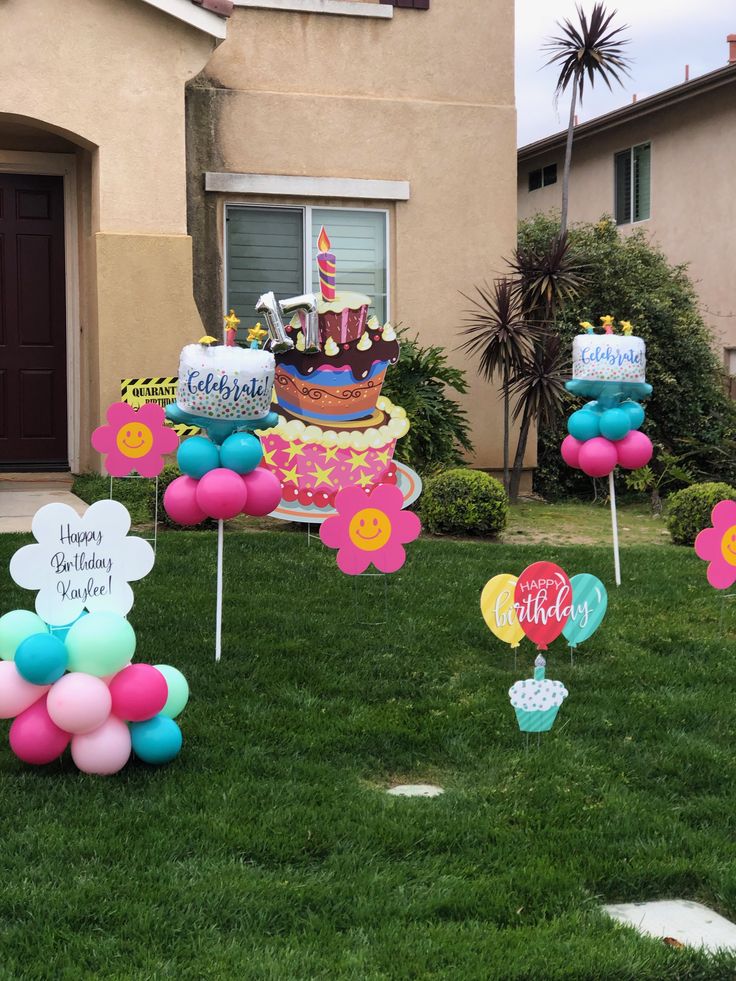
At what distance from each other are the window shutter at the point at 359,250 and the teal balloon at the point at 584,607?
6936 millimetres

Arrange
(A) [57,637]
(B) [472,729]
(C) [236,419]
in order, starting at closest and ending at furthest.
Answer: (A) [57,637] < (B) [472,729] < (C) [236,419]

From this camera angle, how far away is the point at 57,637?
13.9 ft

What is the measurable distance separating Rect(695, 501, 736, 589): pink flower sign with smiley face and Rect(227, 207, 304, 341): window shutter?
6332 millimetres

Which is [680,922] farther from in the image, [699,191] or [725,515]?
[699,191]

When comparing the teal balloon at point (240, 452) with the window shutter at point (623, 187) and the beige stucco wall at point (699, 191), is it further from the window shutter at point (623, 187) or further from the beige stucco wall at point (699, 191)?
the window shutter at point (623, 187)

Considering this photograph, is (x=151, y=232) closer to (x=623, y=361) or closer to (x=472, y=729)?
(x=623, y=361)

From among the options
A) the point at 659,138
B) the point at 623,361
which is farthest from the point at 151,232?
the point at 659,138

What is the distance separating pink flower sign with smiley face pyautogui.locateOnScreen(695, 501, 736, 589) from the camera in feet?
20.2

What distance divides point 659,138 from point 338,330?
12.1 m

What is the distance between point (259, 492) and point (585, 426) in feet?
9.43

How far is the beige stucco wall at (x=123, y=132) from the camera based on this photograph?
384 inches

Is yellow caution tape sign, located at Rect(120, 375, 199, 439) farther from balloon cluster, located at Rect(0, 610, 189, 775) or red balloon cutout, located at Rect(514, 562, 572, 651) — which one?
balloon cluster, located at Rect(0, 610, 189, 775)

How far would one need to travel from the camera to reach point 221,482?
5414mm

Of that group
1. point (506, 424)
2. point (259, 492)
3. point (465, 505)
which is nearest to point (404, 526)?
point (259, 492)
